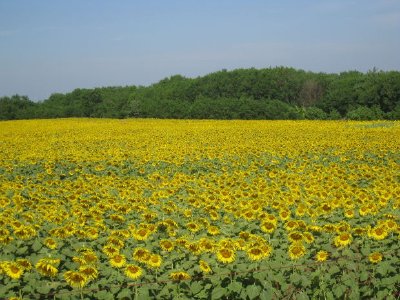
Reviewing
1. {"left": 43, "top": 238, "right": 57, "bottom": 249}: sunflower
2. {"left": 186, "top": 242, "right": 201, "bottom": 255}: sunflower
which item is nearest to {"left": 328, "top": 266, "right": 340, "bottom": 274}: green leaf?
{"left": 186, "top": 242, "right": 201, "bottom": 255}: sunflower

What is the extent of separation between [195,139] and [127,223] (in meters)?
14.2

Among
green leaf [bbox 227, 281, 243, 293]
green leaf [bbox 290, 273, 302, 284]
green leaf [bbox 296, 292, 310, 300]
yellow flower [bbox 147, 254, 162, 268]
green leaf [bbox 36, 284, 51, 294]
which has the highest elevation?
yellow flower [bbox 147, 254, 162, 268]

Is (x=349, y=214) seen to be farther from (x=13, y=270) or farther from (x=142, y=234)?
(x=13, y=270)

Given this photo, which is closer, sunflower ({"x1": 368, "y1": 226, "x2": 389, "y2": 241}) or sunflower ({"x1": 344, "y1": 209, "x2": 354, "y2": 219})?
sunflower ({"x1": 368, "y1": 226, "x2": 389, "y2": 241})

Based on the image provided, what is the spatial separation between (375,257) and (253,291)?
135cm

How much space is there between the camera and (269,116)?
139ft

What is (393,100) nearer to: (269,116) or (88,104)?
(269,116)

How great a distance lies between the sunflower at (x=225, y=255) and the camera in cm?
408

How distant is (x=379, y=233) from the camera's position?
4.89 metres

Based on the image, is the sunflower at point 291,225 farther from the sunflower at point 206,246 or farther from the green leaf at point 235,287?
the green leaf at point 235,287

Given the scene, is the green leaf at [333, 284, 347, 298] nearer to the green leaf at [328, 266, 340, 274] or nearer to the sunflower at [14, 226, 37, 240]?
the green leaf at [328, 266, 340, 274]

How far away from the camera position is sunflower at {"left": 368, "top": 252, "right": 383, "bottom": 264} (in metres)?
4.34

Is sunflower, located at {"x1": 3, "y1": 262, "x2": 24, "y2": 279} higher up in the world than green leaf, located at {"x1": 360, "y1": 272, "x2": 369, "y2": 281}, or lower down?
higher up

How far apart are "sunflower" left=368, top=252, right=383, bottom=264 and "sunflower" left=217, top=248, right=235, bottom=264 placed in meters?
1.25
